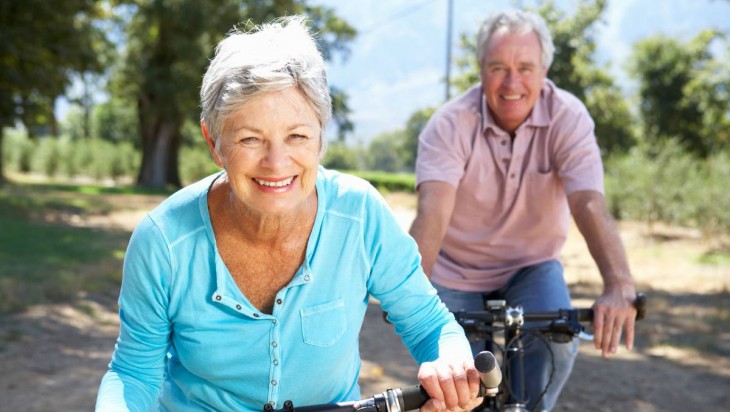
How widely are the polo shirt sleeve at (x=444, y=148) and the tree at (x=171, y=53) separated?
24.2m

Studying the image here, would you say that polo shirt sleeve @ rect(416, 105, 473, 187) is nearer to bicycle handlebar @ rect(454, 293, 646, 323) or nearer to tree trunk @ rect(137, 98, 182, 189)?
bicycle handlebar @ rect(454, 293, 646, 323)

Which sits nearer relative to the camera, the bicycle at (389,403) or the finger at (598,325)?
the bicycle at (389,403)

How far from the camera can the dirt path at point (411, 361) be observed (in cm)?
594

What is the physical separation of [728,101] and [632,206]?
5.27m

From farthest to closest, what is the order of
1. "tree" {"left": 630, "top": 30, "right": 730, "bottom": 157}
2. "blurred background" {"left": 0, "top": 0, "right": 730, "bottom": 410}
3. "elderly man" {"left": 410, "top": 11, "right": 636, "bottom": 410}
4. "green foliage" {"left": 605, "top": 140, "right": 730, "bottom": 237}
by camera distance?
"tree" {"left": 630, "top": 30, "right": 730, "bottom": 157} < "green foliage" {"left": 605, "top": 140, "right": 730, "bottom": 237} < "blurred background" {"left": 0, "top": 0, "right": 730, "bottom": 410} < "elderly man" {"left": 410, "top": 11, "right": 636, "bottom": 410}

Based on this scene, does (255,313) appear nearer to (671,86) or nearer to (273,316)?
(273,316)

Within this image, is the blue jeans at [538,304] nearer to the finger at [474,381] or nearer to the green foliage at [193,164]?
the finger at [474,381]

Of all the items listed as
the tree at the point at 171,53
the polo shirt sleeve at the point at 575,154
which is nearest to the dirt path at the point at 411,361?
the polo shirt sleeve at the point at 575,154

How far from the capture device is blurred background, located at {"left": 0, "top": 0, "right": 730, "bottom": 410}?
7914 millimetres

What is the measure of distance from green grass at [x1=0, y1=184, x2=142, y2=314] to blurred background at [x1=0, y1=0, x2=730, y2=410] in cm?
3

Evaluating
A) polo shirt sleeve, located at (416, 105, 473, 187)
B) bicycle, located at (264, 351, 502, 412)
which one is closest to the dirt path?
polo shirt sleeve, located at (416, 105, 473, 187)

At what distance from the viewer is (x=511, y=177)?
3.55m

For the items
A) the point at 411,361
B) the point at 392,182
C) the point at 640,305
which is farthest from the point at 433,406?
the point at 392,182

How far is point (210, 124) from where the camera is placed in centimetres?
216
